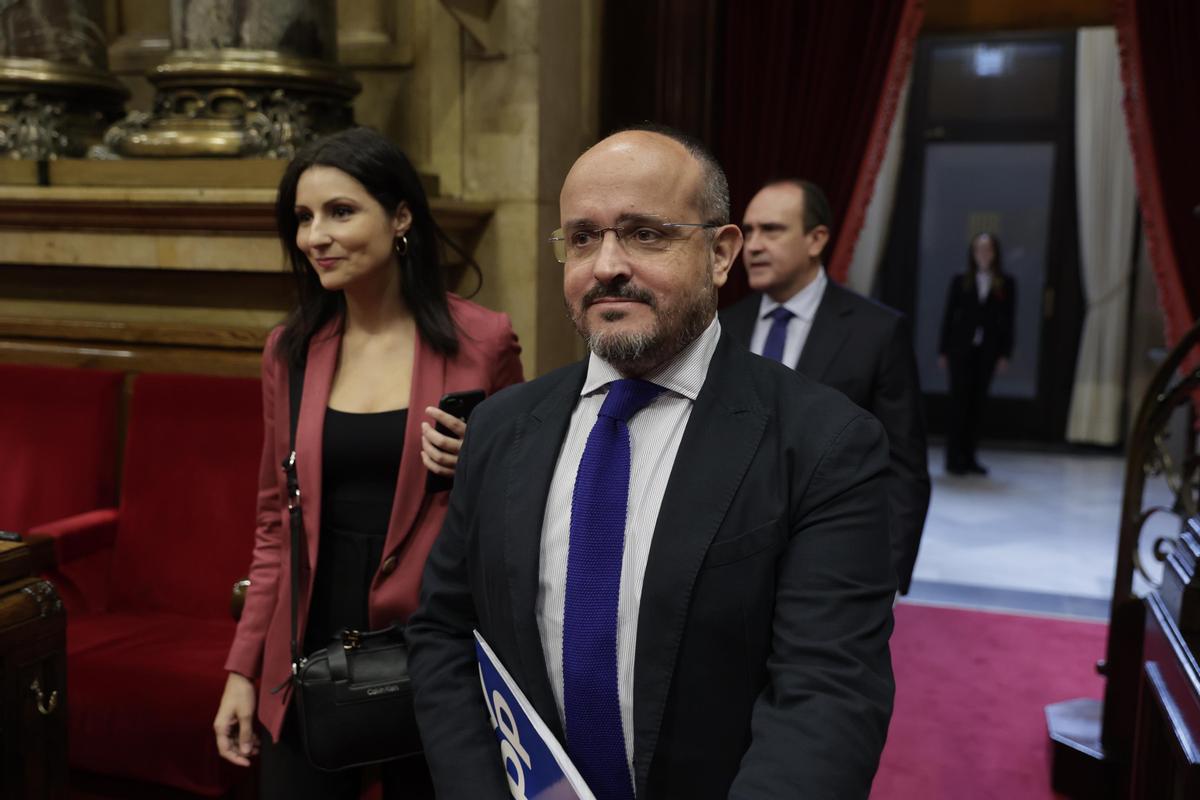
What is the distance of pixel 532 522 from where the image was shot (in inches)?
53.2

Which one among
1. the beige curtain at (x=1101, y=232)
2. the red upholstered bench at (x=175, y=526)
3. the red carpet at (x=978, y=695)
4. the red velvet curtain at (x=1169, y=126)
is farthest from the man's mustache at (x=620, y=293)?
the beige curtain at (x=1101, y=232)

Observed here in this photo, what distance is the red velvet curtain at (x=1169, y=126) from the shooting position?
13.5 feet

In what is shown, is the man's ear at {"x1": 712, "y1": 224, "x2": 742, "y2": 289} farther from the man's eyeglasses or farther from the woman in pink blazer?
the woman in pink blazer

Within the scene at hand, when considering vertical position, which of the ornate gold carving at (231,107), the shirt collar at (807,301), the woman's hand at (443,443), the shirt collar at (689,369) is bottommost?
the woman's hand at (443,443)

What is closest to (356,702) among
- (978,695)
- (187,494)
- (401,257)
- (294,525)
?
(294,525)

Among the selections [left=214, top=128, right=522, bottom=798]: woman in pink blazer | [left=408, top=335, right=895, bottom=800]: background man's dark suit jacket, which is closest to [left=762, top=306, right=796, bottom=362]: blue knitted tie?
[left=214, top=128, right=522, bottom=798]: woman in pink blazer

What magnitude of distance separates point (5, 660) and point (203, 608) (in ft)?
3.37

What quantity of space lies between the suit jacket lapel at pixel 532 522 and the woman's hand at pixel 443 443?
364 millimetres

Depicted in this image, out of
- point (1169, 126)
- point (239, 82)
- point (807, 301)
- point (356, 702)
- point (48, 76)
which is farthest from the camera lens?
point (1169, 126)

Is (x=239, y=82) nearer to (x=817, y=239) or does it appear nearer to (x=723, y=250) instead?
(x=817, y=239)

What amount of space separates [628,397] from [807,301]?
79.1 inches

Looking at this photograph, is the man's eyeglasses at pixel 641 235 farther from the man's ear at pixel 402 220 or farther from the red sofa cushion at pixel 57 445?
the red sofa cushion at pixel 57 445

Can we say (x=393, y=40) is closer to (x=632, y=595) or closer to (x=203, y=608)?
(x=203, y=608)

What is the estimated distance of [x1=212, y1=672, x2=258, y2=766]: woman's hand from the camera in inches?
77.9
